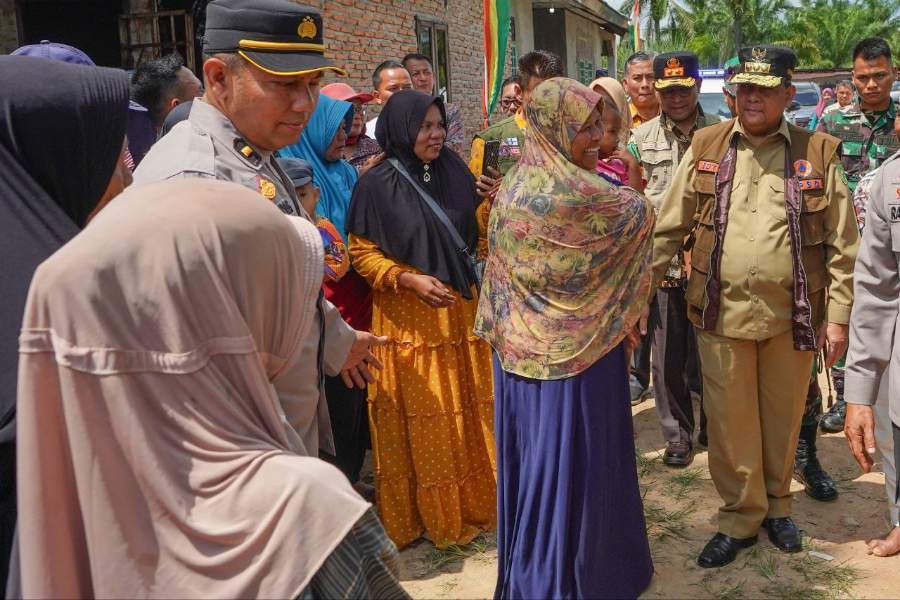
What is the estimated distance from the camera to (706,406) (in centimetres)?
387

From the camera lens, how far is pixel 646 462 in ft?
16.9

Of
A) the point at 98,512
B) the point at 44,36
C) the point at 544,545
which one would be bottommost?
the point at 544,545

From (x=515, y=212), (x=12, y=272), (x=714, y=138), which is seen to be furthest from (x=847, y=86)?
(x=12, y=272)

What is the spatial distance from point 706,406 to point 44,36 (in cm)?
761

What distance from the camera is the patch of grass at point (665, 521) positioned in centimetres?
421

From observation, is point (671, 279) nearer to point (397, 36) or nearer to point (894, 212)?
point (894, 212)

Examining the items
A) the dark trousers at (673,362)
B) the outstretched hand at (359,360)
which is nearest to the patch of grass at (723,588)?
the dark trousers at (673,362)

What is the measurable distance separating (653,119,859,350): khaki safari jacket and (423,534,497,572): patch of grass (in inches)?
56.3

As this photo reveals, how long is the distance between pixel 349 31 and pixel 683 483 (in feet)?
25.1

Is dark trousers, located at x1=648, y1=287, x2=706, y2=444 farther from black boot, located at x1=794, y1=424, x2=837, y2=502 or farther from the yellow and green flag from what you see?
the yellow and green flag

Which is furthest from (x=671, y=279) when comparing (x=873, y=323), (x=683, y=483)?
(x=873, y=323)

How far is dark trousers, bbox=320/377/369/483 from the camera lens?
446 cm

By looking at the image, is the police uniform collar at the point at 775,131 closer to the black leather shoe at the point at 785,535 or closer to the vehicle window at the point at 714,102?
the black leather shoe at the point at 785,535

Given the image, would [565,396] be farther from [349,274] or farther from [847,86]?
[847,86]
